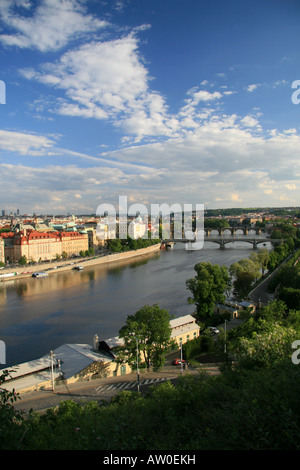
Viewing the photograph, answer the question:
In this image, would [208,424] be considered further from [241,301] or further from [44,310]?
[44,310]

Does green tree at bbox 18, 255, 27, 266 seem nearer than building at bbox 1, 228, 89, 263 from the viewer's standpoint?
Yes

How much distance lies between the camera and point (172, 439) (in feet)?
7.80

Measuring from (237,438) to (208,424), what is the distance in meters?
0.39

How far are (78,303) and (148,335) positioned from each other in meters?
7.22

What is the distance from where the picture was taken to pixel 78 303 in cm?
1257

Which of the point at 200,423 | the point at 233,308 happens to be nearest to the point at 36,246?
the point at 233,308

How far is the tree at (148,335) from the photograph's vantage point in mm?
5852

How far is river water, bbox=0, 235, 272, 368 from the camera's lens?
8859 mm

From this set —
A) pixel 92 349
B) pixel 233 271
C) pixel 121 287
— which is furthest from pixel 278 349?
pixel 121 287

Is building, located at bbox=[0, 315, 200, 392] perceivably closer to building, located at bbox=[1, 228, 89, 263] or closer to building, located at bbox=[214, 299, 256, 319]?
building, located at bbox=[214, 299, 256, 319]

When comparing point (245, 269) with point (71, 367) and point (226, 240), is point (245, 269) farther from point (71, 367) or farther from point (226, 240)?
point (226, 240)

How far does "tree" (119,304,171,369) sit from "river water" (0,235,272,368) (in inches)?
120

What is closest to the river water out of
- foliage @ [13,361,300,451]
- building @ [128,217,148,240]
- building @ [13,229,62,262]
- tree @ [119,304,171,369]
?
tree @ [119,304,171,369]

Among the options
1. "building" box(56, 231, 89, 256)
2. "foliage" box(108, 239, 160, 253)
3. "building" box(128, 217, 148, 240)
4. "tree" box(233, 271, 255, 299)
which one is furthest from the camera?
"building" box(128, 217, 148, 240)
